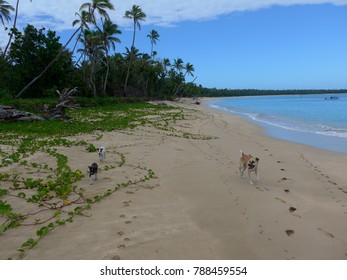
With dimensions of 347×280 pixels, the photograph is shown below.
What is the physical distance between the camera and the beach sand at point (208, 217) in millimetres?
4248

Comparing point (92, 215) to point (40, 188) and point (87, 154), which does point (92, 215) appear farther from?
point (87, 154)

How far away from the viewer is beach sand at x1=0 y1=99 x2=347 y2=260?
13.9 ft

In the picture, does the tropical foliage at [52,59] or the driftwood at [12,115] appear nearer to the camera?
the driftwood at [12,115]

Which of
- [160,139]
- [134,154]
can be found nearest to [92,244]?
[134,154]

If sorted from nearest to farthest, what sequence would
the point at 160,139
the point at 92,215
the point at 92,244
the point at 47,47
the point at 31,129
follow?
the point at 92,244 < the point at 92,215 < the point at 160,139 < the point at 31,129 < the point at 47,47

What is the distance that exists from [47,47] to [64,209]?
3268 centimetres

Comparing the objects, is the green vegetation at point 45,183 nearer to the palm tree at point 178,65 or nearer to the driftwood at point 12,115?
the driftwood at point 12,115

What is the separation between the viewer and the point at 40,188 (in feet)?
21.7

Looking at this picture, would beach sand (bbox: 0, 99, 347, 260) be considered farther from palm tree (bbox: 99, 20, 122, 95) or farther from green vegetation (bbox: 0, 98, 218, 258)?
palm tree (bbox: 99, 20, 122, 95)

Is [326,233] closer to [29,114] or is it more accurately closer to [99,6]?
[29,114]

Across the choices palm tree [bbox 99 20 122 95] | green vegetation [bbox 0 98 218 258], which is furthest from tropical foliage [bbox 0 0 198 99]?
green vegetation [bbox 0 98 218 258]

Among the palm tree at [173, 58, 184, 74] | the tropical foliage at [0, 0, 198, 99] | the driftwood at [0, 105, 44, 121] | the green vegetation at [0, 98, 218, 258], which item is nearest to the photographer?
the green vegetation at [0, 98, 218, 258]

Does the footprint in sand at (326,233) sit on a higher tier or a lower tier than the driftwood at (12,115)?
lower

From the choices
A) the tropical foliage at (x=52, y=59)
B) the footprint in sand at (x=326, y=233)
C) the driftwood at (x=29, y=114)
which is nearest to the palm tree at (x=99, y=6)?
the tropical foliage at (x=52, y=59)
